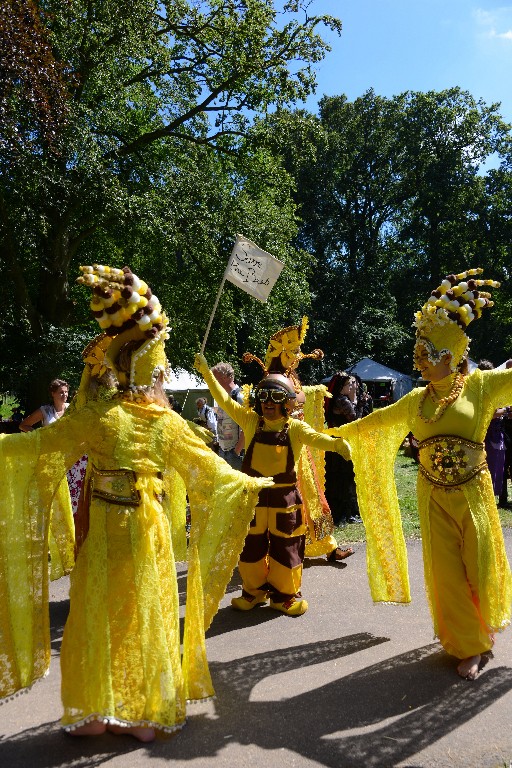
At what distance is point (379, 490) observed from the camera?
4855mm

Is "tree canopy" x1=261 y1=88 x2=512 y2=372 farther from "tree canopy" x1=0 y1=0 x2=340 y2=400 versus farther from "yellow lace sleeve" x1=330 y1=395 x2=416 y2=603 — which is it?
"yellow lace sleeve" x1=330 y1=395 x2=416 y2=603

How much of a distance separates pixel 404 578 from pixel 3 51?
6934 mm

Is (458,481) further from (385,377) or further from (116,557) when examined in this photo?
(385,377)

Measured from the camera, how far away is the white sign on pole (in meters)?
6.01

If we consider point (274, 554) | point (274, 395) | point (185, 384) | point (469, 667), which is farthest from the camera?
point (185, 384)

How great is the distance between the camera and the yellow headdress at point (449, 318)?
13.9ft

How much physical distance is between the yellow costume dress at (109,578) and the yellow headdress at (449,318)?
174 cm

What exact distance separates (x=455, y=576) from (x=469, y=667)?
1.75 ft

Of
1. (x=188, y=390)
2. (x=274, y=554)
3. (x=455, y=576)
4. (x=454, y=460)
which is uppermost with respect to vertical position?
(x=188, y=390)

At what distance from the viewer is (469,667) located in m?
4.05

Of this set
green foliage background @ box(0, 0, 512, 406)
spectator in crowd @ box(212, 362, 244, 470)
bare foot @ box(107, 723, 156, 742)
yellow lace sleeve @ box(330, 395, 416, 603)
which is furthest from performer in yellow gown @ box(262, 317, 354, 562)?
green foliage background @ box(0, 0, 512, 406)

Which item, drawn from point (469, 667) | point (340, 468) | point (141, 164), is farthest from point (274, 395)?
point (141, 164)

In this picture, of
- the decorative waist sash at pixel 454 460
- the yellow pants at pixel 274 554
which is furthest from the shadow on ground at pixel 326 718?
the decorative waist sash at pixel 454 460

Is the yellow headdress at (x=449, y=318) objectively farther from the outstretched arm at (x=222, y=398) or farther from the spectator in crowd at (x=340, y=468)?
the spectator in crowd at (x=340, y=468)
